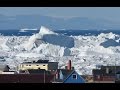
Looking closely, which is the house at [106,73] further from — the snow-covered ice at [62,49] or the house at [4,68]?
the house at [4,68]

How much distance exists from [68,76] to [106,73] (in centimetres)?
28

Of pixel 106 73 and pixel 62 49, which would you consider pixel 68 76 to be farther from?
pixel 106 73

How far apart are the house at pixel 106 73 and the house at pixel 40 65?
0.18 metres

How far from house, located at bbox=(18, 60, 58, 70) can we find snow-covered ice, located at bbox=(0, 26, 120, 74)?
3cm

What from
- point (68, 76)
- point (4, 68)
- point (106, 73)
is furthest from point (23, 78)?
point (106, 73)

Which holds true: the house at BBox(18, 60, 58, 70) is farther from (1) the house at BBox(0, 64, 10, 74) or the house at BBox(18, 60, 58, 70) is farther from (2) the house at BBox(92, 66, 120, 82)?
(2) the house at BBox(92, 66, 120, 82)

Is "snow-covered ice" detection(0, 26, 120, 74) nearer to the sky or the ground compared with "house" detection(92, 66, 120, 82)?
nearer to the sky

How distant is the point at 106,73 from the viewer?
7.53 feet

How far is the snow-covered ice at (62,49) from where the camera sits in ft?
6.38

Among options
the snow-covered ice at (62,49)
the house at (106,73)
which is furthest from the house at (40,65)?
the house at (106,73)

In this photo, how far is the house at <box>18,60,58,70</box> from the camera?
202cm

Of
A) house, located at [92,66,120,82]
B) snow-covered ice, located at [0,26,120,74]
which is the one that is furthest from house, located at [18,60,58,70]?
house, located at [92,66,120,82]
